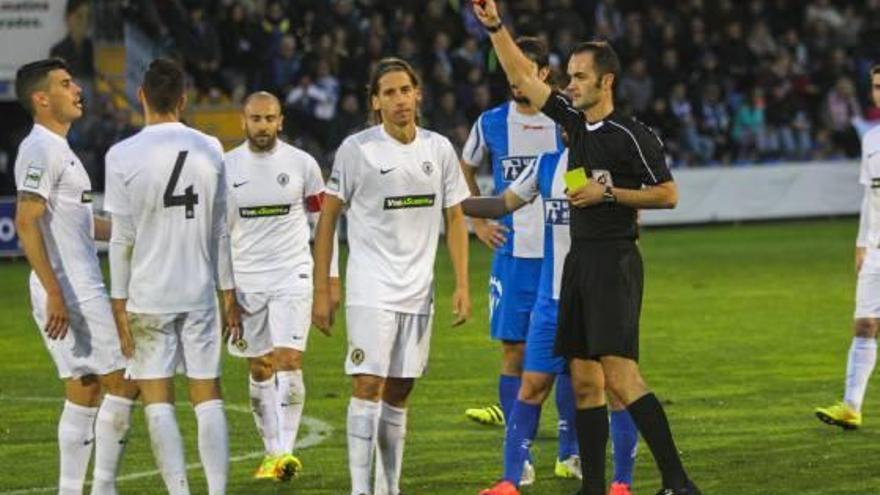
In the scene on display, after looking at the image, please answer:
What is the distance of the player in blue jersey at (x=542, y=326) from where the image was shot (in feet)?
36.0

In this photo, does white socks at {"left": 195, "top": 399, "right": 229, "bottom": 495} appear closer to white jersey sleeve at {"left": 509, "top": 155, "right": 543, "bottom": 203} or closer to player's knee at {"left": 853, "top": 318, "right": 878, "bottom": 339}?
white jersey sleeve at {"left": 509, "top": 155, "right": 543, "bottom": 203}

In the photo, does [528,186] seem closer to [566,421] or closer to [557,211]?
[557,211]

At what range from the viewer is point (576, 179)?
1023 centimetres

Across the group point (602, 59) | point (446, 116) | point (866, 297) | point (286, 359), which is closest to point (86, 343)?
point (286, 359)

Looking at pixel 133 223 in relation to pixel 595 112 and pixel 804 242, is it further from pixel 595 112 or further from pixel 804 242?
pixel 804 242

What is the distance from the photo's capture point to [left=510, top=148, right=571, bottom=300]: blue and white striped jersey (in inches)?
444

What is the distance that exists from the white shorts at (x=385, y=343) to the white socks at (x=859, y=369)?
4.13 m

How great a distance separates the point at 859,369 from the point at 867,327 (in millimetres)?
292

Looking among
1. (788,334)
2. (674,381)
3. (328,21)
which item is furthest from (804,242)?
(674,381)

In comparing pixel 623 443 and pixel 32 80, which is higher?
pixel 32 80

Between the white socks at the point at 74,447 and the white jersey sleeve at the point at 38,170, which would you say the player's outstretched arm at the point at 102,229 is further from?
the white socks at the point at 74,447

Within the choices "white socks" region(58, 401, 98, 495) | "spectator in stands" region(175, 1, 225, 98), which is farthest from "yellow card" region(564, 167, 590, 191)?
"spectator in stands" region(175, 1, 225, 98)

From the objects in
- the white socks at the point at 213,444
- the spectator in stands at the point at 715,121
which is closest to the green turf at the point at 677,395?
the white socks at the point at 213,444

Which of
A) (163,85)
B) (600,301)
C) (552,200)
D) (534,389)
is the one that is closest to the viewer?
(163,85)
